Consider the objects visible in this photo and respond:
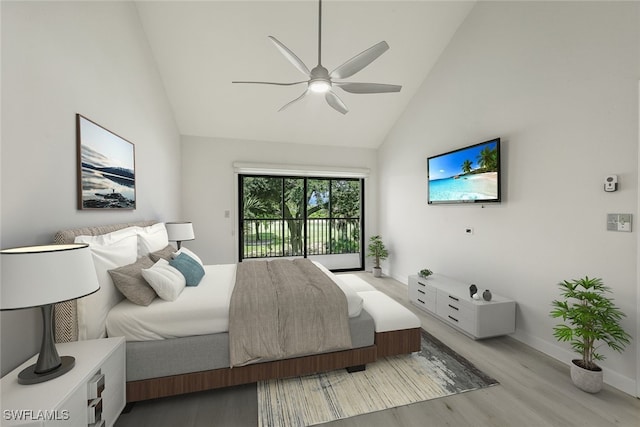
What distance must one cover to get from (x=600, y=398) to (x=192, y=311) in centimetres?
287

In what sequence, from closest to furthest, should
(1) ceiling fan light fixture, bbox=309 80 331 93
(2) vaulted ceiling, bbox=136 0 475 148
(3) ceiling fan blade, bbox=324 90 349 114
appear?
(1) ceiling fan light fixture, bbox=309 80 331 93 < (3) ceiling fan blade, bbox=324 90 349 114 < (2) vaulted ceiling, bbox=136 0 475 148

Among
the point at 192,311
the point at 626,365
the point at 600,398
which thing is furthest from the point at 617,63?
the point at 192,311

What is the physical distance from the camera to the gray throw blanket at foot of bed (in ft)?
5.95

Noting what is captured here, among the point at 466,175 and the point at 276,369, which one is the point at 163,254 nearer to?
the point at 276,369

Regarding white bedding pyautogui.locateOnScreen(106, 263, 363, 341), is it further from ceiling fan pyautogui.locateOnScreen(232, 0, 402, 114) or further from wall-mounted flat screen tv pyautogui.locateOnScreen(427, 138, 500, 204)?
wall-mounted flat screen tv pyautogui.locateOnScreen(427, 138, 500, 204)

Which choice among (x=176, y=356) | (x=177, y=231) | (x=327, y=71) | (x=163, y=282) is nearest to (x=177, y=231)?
(x=177, y=231)

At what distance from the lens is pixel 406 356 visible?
7.57 feet

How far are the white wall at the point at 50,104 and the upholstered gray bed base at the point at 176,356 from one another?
1.72ft

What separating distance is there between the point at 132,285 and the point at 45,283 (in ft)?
2.60

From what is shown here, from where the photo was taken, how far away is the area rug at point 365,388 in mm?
1675

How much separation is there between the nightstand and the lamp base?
0.02 meters

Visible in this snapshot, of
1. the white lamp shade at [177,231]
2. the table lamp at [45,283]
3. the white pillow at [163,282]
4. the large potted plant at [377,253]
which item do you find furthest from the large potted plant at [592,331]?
the white lamp shade at [177,231]

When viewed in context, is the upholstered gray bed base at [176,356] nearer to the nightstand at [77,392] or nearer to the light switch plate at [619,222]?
the nightstand at [77,392]

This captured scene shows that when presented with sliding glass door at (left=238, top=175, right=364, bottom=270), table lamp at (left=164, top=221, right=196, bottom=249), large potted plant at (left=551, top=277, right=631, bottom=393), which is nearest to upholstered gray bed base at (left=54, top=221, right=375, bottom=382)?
table lamp at (left=164, top=221, right=196, bottom=249)
